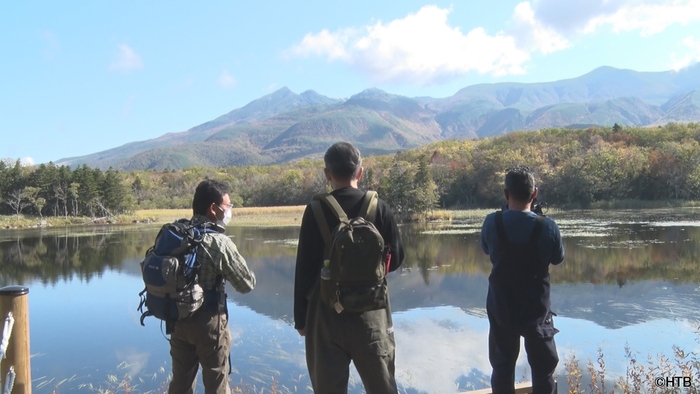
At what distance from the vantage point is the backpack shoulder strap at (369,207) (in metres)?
2.18

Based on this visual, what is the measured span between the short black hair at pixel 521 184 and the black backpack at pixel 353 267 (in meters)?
0.87

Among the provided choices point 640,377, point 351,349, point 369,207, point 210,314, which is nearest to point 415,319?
point 640,377

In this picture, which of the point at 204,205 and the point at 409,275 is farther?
the point at 409,275

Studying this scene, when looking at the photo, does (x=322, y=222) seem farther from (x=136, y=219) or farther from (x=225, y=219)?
(x=136, y=219)

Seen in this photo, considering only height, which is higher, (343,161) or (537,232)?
(343,161)

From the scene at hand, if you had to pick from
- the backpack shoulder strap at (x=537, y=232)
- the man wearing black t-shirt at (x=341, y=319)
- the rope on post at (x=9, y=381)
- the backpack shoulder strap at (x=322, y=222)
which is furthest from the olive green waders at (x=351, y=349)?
Result: the rope on post at (x=9, y=381)

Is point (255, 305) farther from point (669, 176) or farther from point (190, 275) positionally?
point (669, 176)

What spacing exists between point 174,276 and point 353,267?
0.95m

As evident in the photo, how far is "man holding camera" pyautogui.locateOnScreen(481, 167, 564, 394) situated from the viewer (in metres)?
2.46

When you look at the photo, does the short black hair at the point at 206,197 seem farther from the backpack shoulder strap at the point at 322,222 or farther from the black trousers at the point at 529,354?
the black trousers at the point at 529,354

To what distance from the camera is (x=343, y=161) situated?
225cm

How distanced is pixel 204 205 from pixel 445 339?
498 centimetres

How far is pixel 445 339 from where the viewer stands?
682 cm

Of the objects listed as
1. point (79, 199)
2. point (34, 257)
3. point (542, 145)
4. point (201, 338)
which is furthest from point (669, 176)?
point (79, 199)
